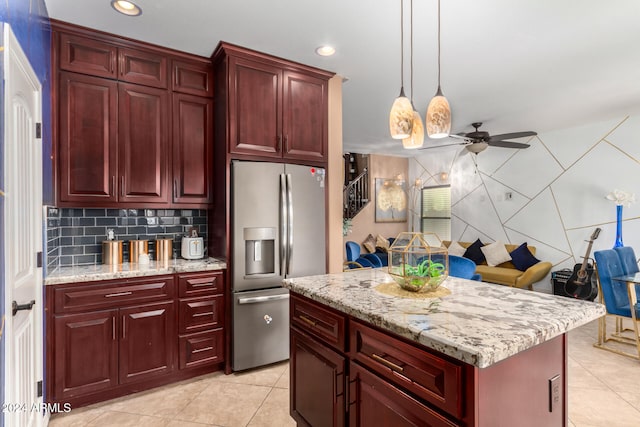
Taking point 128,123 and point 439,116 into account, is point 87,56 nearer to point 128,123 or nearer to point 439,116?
point 128,123

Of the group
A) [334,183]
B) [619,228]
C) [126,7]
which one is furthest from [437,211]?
[126,7]

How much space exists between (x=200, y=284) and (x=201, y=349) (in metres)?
0.53

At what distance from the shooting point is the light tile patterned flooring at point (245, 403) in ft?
7.41

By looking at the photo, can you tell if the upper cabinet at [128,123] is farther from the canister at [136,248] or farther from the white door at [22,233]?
the white door at [22,233]

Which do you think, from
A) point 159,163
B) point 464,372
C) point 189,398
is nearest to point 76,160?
point 159,163

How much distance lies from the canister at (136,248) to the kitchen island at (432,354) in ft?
5.73

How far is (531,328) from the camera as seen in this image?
1.17 m

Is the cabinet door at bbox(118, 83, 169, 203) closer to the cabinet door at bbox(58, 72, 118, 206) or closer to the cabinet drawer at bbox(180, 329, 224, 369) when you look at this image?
the cabinet door at bbox(58, 72, 118, 206)

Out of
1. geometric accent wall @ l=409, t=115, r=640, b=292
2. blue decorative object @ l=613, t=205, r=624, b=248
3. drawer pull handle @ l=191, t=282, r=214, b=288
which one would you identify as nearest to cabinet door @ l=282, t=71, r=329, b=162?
drawer pull handle @ l=191, t=282, r=214, b=288

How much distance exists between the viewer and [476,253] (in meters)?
6.44

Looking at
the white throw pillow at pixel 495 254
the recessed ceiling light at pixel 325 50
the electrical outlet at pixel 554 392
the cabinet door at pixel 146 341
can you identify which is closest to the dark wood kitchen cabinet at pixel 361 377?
the electrical outlet at pixel 554 392

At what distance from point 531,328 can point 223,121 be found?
2570 mm

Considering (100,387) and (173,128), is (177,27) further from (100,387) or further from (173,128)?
(100,387)

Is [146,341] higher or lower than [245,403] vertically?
higher
